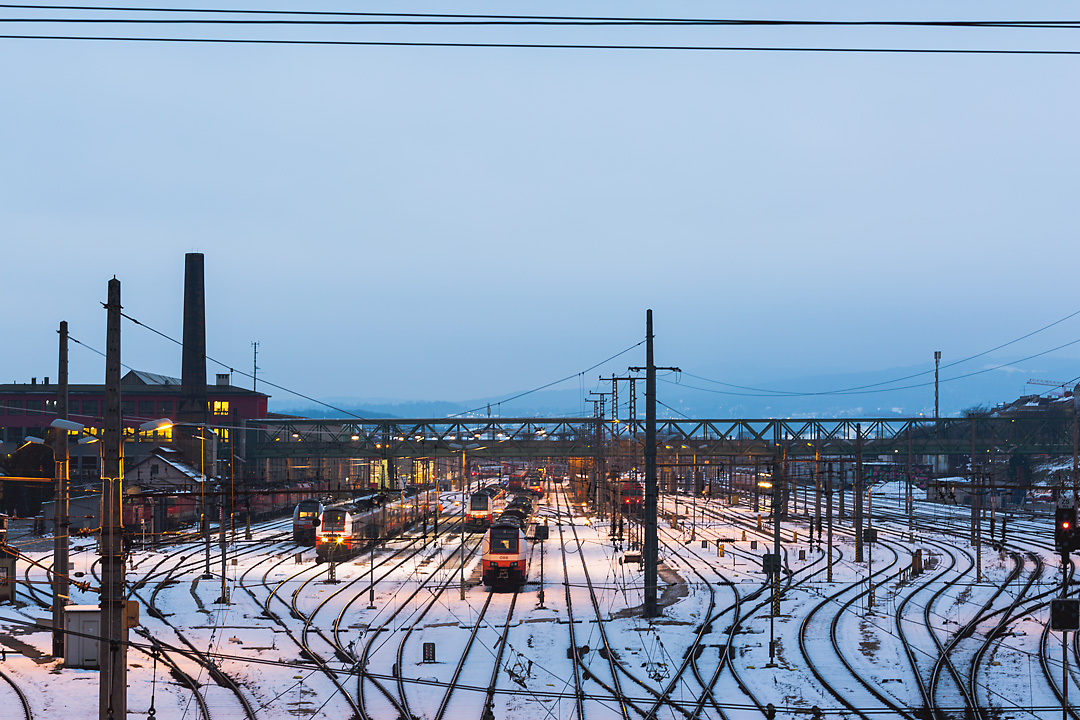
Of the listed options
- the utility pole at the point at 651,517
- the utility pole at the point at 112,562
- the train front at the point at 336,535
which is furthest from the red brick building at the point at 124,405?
the utility pole at the point at 112,562

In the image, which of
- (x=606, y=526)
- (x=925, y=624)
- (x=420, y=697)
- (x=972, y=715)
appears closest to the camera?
(x=972, y=715)

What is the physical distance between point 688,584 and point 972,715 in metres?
18.2

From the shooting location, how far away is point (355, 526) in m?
46.9

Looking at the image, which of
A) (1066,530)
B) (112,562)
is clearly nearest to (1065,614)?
(1066,530)

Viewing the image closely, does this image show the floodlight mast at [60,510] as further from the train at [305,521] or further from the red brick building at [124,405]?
the red brick building at [124,405]

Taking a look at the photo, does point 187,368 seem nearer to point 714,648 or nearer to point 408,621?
point 408,621

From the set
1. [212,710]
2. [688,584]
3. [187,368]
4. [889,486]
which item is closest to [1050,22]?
[212,710]

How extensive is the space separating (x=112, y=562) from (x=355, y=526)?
32.5m

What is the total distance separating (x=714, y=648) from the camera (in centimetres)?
2467

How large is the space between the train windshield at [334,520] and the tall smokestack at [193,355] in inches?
1243

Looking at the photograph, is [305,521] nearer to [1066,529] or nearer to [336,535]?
[336,535]

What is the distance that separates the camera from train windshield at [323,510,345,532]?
43844 millimetres

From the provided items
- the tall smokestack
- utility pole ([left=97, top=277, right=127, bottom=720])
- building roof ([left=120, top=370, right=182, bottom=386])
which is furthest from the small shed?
building roof ([left=120, top=370, right=182, bottom=386])

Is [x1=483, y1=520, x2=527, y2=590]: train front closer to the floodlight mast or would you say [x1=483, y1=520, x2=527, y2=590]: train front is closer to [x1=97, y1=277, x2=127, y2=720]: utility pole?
the floodlight mast
